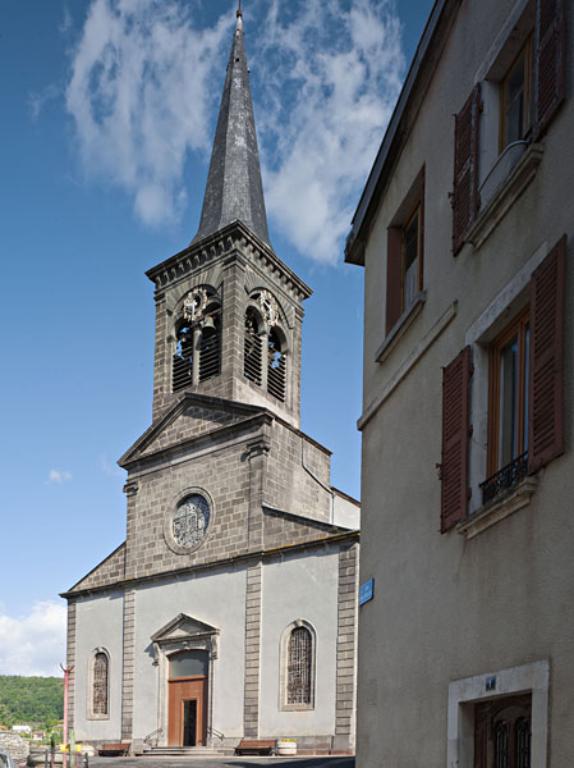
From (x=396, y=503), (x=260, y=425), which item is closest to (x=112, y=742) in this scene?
(x=260, y=425)

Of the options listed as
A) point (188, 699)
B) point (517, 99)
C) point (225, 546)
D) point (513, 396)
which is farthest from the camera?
point (225, 546)

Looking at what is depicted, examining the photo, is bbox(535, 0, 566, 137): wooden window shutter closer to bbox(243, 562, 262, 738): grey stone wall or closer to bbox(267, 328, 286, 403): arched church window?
bbox(243, 562, 262, 738): grey stone wall

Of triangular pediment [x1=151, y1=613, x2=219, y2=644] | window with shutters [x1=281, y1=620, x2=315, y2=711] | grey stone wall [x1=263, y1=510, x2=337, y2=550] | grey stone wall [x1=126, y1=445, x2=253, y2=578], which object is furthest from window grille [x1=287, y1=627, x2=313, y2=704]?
grey stone wall [x1=126, y1=445, x2=253, y2=578]

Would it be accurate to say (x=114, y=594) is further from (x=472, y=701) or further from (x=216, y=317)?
(x=472, y=701)

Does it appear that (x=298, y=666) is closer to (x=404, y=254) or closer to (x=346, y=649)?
(x=346, y=649)

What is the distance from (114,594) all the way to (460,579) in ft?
86.8

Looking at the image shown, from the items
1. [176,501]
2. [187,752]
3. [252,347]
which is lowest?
[187,752]

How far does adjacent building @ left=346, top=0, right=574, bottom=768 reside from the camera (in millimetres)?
5504

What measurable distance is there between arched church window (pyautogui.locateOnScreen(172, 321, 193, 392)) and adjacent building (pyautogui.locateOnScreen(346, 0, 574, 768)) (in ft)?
78.1

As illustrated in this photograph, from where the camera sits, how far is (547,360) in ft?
18.3

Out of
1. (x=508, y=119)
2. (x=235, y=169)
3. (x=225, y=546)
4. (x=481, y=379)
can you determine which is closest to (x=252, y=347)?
(x=225, y=546)

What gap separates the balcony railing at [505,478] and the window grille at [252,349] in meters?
25.6

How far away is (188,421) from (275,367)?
4.25 m

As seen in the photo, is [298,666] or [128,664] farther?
[128,664]
